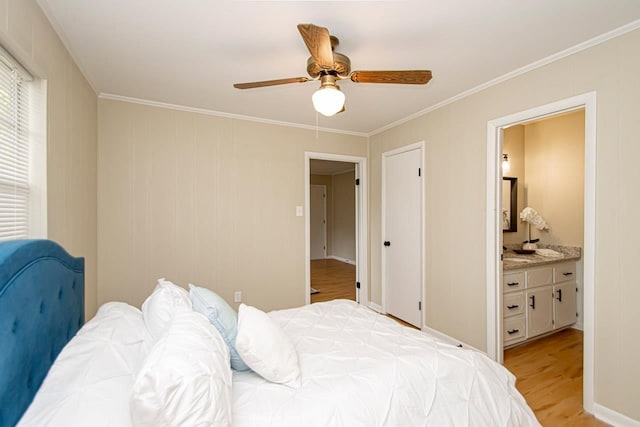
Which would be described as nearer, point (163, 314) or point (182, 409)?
point (182, 409)

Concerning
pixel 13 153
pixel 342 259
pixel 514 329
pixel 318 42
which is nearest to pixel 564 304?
pixel 514 329

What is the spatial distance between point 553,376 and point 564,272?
50.8 inches

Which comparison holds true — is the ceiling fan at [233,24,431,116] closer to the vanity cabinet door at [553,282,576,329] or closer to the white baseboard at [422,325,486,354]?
the white baseboard at [422,325,486,354]

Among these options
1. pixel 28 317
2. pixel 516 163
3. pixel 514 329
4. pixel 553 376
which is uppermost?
pixel 516 163

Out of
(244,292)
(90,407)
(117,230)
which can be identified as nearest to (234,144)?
(117,230)

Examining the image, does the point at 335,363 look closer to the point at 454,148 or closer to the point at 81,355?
the point at 81,355

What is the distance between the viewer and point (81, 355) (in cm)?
119

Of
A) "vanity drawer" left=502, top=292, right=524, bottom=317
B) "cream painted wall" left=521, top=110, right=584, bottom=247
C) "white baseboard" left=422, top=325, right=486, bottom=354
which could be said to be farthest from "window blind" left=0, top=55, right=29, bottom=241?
"cream painted wall" left=521, top=110, right=584, bottom=247

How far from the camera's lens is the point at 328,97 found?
174 centimetres

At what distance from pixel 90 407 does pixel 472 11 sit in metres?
2.45

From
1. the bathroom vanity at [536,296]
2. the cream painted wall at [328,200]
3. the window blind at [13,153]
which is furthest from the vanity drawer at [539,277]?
the cream painted wall at [328,200]

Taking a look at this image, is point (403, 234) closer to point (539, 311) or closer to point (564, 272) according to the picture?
point (539, 311)

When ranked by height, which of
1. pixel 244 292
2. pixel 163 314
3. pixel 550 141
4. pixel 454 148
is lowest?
pixel 244 292

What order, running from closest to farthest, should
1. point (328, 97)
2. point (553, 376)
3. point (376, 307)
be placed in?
point (328, 97) < point (553, 376) < point (376, 307)
